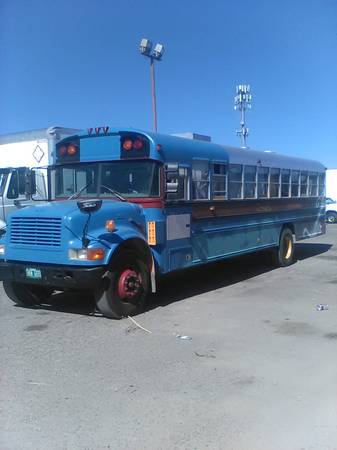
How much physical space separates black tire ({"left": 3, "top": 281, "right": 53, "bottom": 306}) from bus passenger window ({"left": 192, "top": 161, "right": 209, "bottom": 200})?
2.90m

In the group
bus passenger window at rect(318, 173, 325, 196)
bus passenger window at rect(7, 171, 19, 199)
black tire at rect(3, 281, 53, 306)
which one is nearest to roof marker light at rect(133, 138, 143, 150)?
black tire at rect(3, 281, 53, 306)

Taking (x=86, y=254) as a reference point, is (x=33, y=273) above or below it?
below

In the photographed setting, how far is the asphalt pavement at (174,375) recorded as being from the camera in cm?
386

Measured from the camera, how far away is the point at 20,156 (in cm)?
1382

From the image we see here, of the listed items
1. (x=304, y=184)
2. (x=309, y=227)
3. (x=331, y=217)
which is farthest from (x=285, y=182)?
(x=331, y=217)

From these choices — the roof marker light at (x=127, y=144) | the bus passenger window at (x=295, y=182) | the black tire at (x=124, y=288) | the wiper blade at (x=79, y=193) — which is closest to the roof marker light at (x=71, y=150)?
the wiper blade at (x=79, y=193)

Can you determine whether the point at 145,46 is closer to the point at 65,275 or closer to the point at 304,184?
the point at 304,184

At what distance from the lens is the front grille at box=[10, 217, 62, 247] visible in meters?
6.94

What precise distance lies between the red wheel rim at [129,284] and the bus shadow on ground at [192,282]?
0.55m

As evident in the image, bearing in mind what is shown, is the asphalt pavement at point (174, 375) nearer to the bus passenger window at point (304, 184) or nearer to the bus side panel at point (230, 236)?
the bus side panel at point (230, 236)

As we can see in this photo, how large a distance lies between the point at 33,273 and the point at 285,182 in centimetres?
728

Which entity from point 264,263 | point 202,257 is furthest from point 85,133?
point 264,263

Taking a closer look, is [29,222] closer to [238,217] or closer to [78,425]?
[78,425]

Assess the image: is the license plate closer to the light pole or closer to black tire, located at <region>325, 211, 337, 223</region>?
the light pole
